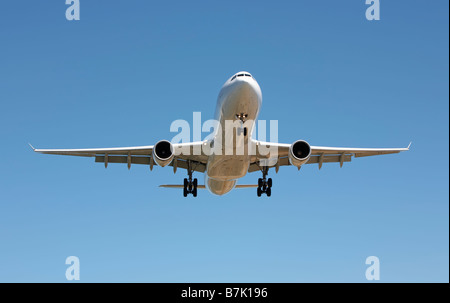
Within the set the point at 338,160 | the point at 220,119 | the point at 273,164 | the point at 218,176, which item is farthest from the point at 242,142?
the point at 338,160

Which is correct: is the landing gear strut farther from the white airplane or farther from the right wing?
the right wing

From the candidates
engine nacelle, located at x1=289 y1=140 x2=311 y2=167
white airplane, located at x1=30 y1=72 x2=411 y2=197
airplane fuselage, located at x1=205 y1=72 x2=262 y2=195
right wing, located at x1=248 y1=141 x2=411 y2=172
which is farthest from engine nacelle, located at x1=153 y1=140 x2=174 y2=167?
engine nacelle, located at x1=289 y1=140 x2=311 y2=167

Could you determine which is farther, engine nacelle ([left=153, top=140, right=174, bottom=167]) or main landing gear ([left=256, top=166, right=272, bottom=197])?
main landing gear ([left=256, top=166, right=272, bottom=197])

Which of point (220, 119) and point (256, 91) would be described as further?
point (220, 119)
